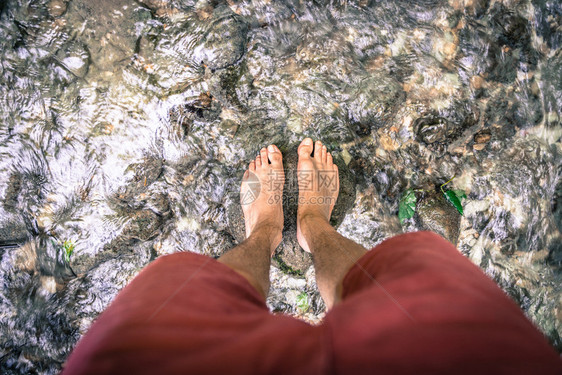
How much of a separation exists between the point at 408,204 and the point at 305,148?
2.75 ft

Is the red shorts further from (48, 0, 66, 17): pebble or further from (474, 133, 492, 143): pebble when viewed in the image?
(48, 0, 66, 17): pebble

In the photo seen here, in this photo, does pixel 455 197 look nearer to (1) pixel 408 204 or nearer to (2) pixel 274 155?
(1) pixel 408 204

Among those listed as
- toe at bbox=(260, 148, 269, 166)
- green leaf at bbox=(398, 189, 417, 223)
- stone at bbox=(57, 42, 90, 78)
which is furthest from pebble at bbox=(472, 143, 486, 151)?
stone at bbox=(57, 42, 90, 78)

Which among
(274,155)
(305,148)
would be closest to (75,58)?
(274,155)

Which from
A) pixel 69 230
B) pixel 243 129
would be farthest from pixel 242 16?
pixel 69 230

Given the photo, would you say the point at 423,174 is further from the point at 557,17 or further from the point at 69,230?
the point at 69,230

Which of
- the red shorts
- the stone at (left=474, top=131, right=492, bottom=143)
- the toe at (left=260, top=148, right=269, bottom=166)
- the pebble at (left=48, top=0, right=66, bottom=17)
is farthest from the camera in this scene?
the toe at (left=260, top=148, right=269, bottom=166)

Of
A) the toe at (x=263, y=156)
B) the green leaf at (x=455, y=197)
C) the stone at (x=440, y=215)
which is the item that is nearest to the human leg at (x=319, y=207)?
the toe at (x=263, y=156)

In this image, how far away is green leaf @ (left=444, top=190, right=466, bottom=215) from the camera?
2.02 meters

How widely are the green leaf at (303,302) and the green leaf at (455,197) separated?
128 centimetres

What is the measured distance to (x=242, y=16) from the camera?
190cm

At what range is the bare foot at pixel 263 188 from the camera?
7.09 feet

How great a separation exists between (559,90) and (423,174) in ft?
3.16

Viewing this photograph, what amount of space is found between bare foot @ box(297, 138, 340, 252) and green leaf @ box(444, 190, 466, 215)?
762 millimetres
